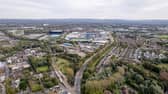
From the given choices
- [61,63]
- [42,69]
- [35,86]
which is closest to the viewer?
[35,86]

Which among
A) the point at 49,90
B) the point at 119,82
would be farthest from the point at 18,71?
the point at 119,82

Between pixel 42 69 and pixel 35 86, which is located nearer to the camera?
pixel 35 86

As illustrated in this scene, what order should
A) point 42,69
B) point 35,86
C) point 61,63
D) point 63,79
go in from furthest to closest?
point 61,63 < point 42,69 < point 63,79 < point 35,86

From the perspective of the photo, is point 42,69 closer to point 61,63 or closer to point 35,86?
point 61,63

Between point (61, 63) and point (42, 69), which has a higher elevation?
point (61, 63)

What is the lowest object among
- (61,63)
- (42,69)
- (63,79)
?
(63,79)

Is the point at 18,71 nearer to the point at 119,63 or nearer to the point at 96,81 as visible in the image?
the point at 96,81

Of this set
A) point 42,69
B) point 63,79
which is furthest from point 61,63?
point 63,79

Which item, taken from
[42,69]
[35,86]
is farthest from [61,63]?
[35,86]

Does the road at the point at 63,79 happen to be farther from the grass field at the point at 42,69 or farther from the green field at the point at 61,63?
the grass field at the point at 42,69

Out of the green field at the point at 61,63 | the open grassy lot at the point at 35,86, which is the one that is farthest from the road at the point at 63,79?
the open grassy lot at the point at 35,86

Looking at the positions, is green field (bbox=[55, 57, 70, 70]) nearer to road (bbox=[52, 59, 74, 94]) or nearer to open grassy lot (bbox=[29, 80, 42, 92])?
road (bbox=[52, 59, 74, 94])
